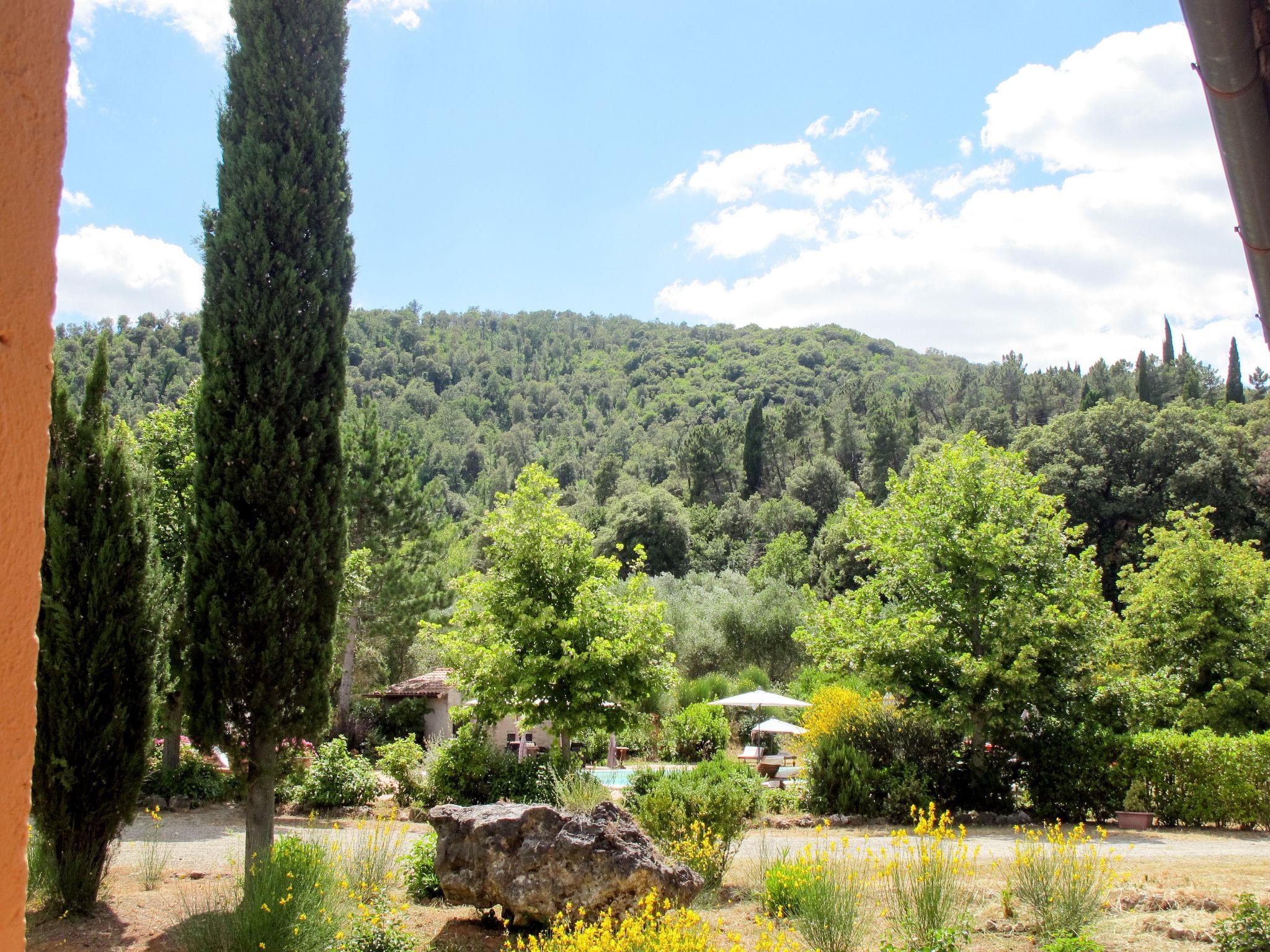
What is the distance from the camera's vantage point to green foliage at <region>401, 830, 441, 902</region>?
8.91m

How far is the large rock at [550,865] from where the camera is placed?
24.1 feet

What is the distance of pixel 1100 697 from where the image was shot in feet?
49.2

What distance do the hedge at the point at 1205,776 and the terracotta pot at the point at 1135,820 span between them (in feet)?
1.29

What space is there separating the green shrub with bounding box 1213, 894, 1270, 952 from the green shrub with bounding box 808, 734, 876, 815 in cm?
888

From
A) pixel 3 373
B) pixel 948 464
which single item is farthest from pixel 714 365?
pixel 3 373

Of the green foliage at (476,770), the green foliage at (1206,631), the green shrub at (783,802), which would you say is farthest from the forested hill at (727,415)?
the green foliage at (1206,631)

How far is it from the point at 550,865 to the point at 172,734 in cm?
1353

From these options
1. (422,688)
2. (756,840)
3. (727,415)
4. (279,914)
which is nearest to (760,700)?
(422,688)

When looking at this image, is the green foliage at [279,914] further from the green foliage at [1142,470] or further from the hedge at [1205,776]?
the green foliage at [1142,470]

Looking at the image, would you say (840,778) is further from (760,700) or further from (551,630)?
(760,700)

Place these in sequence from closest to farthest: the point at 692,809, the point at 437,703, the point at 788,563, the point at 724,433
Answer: the point at 692,809 < the point at 437,703 < the point at 788,563 < the point at 724,433

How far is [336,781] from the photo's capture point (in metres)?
17.0

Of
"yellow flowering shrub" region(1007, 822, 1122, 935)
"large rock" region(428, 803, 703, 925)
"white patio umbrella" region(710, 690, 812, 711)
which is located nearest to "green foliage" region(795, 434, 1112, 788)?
"yellow flowering shrub" region(1007, 822, 1122, 935)

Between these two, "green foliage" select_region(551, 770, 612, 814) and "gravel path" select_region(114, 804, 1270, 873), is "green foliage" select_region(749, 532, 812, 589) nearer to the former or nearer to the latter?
"gravel path" select_region(114, 804, 1270, 873)
